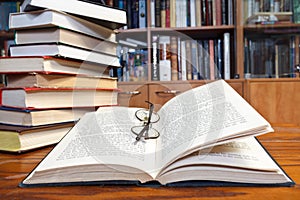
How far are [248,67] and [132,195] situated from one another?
142 centimetres

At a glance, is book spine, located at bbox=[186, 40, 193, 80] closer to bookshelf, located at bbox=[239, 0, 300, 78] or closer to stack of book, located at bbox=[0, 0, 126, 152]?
bookshelf, located at bbox=[239, 0, 300, 78]

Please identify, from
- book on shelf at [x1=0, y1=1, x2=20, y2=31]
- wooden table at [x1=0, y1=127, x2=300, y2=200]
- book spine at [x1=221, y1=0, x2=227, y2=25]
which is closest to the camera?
wooden table at [x1=0, y1=127, x2=300, y2=200]

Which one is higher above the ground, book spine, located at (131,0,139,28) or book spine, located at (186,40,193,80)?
book spine, located at (131,0,139,28)

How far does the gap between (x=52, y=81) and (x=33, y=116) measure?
0.38 feet

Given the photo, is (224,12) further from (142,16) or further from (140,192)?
(140,192)

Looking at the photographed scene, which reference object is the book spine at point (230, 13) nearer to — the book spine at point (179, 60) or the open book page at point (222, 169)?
the book spine at point (179, 60)

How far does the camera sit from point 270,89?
1.53 meters

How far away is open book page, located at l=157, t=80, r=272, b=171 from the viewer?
379mm

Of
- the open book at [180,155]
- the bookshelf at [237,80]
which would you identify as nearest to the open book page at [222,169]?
the open book at [180,155]

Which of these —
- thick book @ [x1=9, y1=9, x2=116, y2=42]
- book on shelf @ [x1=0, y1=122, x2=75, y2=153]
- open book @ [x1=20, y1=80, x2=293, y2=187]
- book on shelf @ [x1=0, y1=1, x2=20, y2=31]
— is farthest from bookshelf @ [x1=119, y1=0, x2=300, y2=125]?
open book @ [x1=20, y1=80, x2=293, y2=187]

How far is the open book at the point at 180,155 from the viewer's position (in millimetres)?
359

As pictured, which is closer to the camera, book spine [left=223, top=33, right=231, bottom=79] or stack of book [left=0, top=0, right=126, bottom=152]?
stack of book [left=0, top=0, right=126, bottom=152]

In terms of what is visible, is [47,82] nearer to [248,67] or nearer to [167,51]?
[167,51]

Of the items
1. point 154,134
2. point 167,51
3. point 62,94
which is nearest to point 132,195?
point 154,134
